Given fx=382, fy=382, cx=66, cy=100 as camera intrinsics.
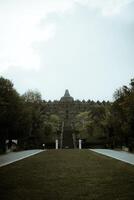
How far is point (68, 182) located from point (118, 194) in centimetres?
325

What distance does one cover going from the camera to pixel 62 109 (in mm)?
161625

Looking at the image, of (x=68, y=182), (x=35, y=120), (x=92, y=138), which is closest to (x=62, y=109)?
(x=92, y=138)

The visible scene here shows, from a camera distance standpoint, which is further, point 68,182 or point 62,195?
point 68,182

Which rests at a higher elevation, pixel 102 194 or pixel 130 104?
pixel 130 104

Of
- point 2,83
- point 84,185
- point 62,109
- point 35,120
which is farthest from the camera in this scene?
point 62,109

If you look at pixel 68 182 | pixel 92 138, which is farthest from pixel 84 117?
pixel 68 182

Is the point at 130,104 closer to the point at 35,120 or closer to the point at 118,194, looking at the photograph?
the point at 35,120

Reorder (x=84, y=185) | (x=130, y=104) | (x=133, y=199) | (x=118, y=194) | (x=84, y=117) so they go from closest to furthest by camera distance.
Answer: (x=133, y=199) < (x=118, y=194) < (x=84, y=185) < (x=130, y=104) < (x=84, y=117)

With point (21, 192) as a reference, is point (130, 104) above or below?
above

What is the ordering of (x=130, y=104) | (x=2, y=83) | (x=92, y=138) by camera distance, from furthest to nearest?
(x=92, y=138) → (x=2, y=83) → (x=130, y=104)

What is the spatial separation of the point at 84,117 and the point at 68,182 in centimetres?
8757

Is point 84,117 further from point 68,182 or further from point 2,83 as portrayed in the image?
point 68,182

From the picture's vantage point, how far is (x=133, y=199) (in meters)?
9.59

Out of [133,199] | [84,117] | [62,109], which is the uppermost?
[62,109]
